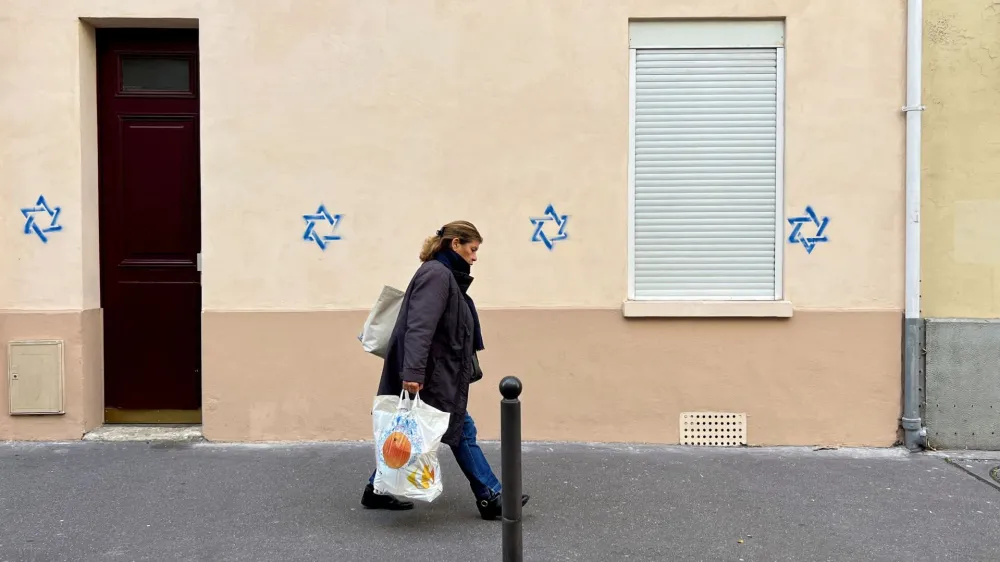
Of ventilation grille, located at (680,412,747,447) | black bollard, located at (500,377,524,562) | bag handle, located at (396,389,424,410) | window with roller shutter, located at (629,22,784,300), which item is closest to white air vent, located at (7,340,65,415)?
bag handle, located at (396,389,424,410)

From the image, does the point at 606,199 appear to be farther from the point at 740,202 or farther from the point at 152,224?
the point at 152,224

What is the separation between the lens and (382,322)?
465cm

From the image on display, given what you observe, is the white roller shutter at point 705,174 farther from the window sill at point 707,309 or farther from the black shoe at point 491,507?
the black shoe at point 491,507

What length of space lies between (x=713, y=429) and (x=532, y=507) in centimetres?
202

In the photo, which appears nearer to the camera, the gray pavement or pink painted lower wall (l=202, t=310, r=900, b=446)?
the gray pavement

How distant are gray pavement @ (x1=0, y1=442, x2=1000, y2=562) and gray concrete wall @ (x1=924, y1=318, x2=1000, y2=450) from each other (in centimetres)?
32

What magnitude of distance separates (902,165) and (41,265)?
6.58 metres

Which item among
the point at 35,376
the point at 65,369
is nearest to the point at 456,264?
the point at 65,369

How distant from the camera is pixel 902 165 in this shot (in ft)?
20.1

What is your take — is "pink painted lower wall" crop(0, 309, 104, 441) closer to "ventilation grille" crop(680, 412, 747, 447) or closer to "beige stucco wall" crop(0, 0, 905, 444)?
"beige stucco wall" crop(0, 0, 905, 444)

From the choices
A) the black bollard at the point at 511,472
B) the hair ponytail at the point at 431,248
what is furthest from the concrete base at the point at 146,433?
the black bollard at the point at 511,472

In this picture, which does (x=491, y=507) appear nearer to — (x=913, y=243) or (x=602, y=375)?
(x=602, y=375)

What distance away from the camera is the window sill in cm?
615

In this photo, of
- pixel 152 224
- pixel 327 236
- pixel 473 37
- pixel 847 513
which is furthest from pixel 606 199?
pixel 152 224
